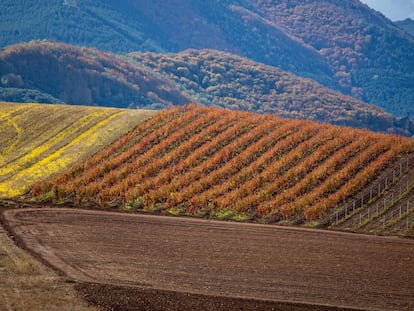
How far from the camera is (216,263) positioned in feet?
109

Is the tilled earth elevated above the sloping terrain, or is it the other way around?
the sloping terrain

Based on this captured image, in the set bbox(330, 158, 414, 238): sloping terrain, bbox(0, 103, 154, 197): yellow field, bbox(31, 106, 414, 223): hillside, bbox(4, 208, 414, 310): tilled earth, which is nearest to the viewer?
bbox(4, 208, 414, 310): tilled earth

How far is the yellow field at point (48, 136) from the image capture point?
5844cm

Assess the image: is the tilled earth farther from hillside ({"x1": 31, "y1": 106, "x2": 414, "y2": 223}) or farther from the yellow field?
the yellow field

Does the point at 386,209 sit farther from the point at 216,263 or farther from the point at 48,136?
the point at 48,136

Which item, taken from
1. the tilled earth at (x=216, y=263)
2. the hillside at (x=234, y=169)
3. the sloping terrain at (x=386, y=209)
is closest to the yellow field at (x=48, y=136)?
the hillside at (x=234, y=169)

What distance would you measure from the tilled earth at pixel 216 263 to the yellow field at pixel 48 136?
13577 millimetres

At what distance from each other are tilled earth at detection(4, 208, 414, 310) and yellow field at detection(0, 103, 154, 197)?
13577 millimetres

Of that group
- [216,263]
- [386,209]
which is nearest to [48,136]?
[386,209]

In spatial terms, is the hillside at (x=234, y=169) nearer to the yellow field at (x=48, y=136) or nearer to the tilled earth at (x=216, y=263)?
the yellow field at (x=48, y=136)

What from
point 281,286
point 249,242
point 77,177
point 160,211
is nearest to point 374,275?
point 281,286

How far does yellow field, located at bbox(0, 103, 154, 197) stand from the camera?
58.4 m

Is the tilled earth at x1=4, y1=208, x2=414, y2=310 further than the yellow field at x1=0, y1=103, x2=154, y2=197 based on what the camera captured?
No

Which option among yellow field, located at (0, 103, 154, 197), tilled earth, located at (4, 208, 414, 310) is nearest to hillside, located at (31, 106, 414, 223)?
yellow field, located at (0, 103, 154, 197)
